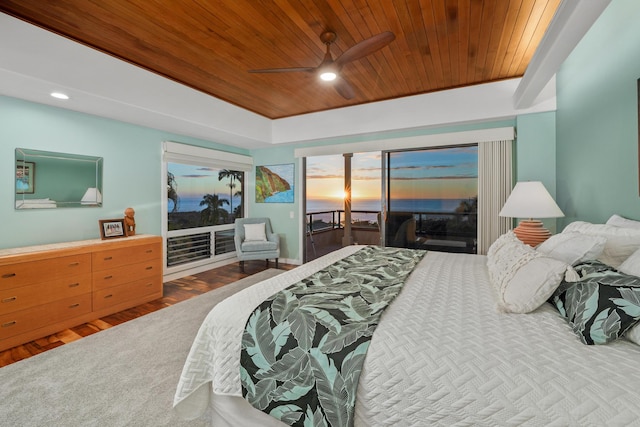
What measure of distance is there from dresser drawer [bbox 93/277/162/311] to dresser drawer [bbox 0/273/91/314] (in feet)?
0.51

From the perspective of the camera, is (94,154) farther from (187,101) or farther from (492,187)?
(492,187)

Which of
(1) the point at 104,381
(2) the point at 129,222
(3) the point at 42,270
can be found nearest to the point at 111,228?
(2) the point at 129,222

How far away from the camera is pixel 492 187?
392 centimetres

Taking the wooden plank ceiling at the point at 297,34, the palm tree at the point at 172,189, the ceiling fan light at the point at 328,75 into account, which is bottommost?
the palm tree at the point at 172,189

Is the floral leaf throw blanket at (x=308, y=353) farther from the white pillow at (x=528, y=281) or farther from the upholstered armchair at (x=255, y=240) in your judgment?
the upholstered armchair at (x=255, y=240)

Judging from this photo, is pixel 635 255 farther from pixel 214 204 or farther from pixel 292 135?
pixel 214 204

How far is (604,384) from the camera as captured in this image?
853 mm

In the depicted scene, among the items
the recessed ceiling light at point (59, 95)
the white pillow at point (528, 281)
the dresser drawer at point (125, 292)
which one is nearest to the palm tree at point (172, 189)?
the dresser drawer at point (125, 292)

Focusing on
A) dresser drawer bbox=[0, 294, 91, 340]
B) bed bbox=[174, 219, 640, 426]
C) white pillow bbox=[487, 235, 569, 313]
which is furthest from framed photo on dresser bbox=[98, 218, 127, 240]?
white pillow bbox=[487, 235, 569, 313]

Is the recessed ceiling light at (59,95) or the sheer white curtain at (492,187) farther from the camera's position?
the sheer white curtain at (492,187)

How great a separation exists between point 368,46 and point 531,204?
2.16 metres

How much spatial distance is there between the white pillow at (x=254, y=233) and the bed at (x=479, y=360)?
3411 mm

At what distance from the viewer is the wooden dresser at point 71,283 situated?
7.97ft

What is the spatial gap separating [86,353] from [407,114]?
4.49 metres
